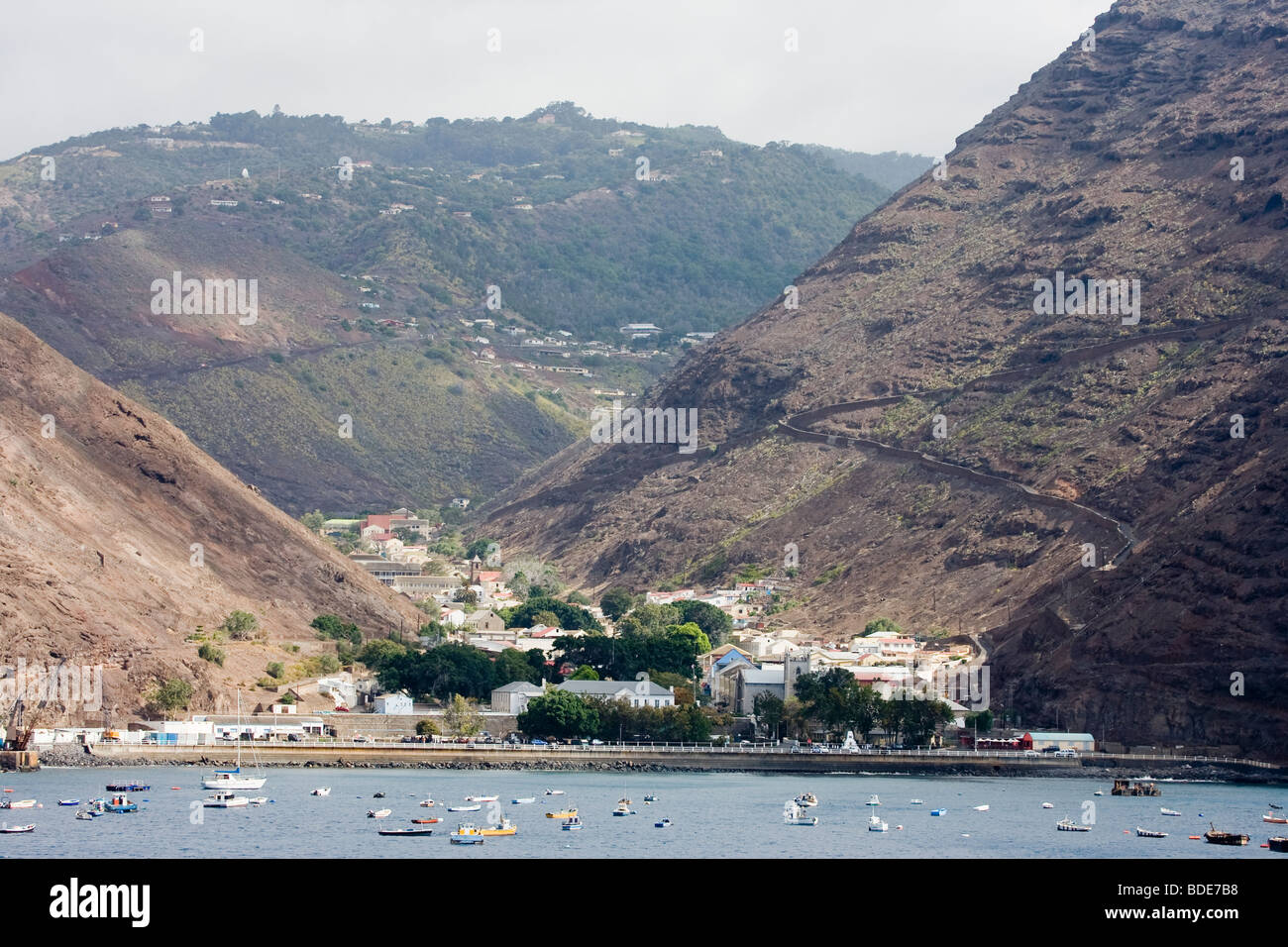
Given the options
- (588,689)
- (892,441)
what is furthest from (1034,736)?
(892,441)

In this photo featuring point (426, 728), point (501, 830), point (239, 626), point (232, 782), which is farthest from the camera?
point (239, 626)

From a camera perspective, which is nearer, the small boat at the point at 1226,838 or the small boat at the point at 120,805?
the small boat at the point at 1226,838

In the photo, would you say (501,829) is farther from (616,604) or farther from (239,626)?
(616,604)

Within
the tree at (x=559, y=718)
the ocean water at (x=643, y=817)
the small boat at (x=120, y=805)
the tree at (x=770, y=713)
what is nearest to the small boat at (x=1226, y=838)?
the ocean water at (x=643, y=817)

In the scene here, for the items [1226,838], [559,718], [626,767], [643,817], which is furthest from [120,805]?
[1226,838]

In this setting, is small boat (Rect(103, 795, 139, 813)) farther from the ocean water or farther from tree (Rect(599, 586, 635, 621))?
tree (Rect(599, 586, 635, 621))

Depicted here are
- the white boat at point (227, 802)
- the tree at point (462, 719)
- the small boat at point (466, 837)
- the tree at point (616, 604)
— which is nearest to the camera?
the small boat at point (466, 837)

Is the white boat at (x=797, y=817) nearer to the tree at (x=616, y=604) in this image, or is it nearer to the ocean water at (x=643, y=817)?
the ocean water at (x=643, y=817)
